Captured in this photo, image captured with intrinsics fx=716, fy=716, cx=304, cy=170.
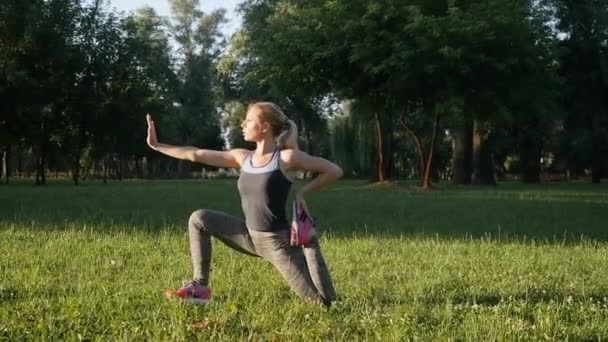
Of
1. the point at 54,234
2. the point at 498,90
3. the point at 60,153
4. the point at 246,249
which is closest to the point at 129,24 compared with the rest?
the point at 60,153

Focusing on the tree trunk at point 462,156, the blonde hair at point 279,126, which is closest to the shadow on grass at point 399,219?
the blonde hair at point 279,126

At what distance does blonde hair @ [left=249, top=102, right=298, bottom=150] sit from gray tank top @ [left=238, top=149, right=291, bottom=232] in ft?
0.34

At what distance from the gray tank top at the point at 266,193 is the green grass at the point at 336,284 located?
67 centimetres

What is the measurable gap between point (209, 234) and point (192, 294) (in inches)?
22.6

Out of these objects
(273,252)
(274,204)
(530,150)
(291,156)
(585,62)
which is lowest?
(273,252)

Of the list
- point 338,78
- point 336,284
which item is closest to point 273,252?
point 336,284

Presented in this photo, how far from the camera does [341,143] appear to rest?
62844 mm

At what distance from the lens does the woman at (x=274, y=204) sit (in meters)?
5.65

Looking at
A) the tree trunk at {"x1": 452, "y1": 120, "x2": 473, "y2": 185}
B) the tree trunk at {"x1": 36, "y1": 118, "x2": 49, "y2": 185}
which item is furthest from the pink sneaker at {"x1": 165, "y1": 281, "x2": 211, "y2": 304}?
the tree trunk at {"x1": 36, "y1": 118, "x2": 49, "y2": 185}

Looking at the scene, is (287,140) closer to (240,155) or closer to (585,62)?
(240,155)

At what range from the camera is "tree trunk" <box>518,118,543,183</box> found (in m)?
55.4

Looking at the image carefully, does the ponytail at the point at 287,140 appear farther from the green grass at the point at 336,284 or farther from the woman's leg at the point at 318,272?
the green grass at the point at 336,284

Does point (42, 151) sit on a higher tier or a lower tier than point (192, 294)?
higher

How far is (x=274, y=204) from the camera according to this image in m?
5.68
